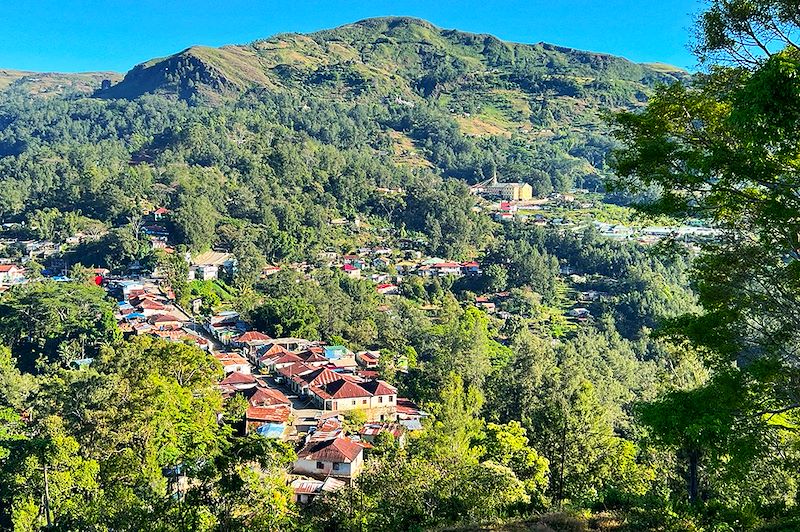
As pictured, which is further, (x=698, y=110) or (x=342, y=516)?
(x=342, y=516)

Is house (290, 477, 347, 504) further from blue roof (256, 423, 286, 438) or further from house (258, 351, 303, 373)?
house (258, 351, 303, 373)

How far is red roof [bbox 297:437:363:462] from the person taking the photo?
16.9 m

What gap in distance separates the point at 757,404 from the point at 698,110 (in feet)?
9.48

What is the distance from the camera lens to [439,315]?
42.7m

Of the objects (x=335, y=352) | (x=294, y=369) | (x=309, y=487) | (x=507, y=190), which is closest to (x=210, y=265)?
(x=335, y=352)

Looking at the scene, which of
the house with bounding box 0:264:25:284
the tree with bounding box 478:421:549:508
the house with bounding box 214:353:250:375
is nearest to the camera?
the tree with bounding box 478:421:549:508

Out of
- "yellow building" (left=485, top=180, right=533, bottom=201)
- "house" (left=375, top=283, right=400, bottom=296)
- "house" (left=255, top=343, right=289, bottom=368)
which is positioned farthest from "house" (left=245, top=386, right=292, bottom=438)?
"yellow building" (left=485, top=180, right=533, bottom=201)

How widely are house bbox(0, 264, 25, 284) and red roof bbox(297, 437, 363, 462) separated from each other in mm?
31406

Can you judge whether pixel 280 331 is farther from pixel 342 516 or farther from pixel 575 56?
pixel 575 56

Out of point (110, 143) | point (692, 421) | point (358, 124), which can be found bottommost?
point (692, 421)

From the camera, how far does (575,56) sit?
149m

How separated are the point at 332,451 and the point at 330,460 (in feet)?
0.84

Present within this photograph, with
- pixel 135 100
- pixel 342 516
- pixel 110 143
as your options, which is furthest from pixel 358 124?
pixel 342 516

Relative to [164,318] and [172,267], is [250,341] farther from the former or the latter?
[172,267]
